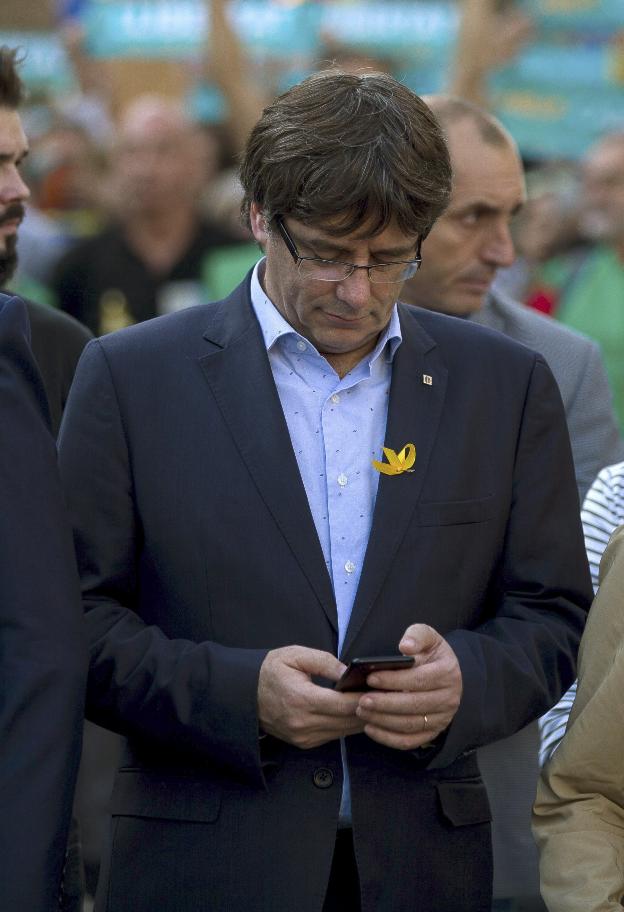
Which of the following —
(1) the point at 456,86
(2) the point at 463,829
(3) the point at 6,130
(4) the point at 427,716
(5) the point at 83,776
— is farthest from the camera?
(1) the point at 456,86

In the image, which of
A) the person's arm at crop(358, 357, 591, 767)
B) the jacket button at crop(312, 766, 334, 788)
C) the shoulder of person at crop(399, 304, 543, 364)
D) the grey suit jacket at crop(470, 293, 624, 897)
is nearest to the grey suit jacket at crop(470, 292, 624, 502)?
the grey suit jacket at crop(470, 293, 624, 897)

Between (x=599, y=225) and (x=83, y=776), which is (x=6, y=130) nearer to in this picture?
(x=83, y=776)

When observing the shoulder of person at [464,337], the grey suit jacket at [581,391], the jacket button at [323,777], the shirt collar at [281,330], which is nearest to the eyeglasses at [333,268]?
the shirt collar at [281,330]

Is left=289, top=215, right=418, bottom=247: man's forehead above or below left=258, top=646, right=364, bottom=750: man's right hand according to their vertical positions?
above

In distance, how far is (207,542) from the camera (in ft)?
9.14

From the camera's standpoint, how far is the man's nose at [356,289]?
9.18 feet

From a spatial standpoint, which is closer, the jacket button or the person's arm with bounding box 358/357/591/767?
the person's arm with bounding box 358/357/591/767

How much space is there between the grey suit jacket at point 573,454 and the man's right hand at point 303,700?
1.12 m

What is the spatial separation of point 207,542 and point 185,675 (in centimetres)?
23

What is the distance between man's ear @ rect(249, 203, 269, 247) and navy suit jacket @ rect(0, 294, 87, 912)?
2.20 feet

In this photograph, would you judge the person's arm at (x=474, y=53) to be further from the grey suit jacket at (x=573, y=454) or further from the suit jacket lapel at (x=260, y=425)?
the suit jacket lapel at (x=260, y=425)

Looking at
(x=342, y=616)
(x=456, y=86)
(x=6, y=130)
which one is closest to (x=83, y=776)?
(x=6, y=130)

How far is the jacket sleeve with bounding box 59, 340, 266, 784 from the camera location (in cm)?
270

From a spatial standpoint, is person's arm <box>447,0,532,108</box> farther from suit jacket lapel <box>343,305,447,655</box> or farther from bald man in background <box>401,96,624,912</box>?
suit jacket lapel <box>343,305,447,655</box>
